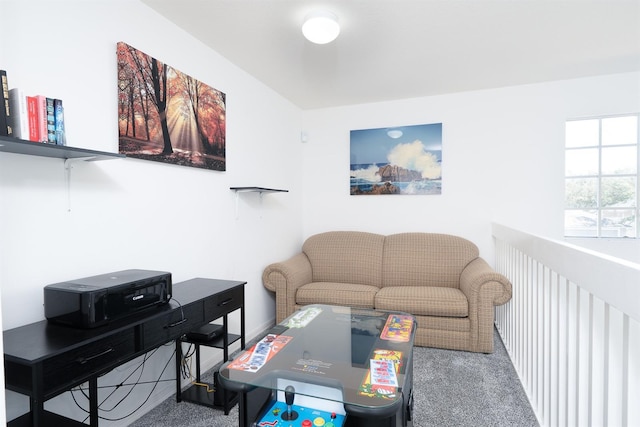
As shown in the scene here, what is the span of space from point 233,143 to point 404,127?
6.54 ft

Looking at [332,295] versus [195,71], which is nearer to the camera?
[195,71]

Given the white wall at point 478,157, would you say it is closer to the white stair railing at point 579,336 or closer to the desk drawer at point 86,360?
the white stair railing at point 579,336

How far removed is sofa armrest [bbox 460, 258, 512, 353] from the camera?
264 centimetres

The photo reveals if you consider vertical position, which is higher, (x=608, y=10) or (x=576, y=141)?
(x=608, y=10)

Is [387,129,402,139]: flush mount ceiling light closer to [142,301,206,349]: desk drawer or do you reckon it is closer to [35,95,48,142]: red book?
[142,301,206,349]: desk drawer

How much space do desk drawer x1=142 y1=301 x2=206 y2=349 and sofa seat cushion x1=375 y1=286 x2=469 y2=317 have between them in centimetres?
166

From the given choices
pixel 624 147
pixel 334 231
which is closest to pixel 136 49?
pixel 334 231

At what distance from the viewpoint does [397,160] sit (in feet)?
12.3

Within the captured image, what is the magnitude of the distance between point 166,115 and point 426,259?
268 cm

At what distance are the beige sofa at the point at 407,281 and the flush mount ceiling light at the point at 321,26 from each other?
6.45 ft

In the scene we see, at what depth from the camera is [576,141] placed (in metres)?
3.24

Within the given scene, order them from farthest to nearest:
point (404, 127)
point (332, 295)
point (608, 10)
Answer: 1. point (404, 127)
2. point (332, 295)
3. point (608, 10)

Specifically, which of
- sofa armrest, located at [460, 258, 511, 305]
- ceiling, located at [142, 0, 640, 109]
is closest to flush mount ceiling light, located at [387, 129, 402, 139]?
ceiling, located at [142, 0, 640, 109]

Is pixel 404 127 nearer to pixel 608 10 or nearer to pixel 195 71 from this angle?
pixel 608 10
